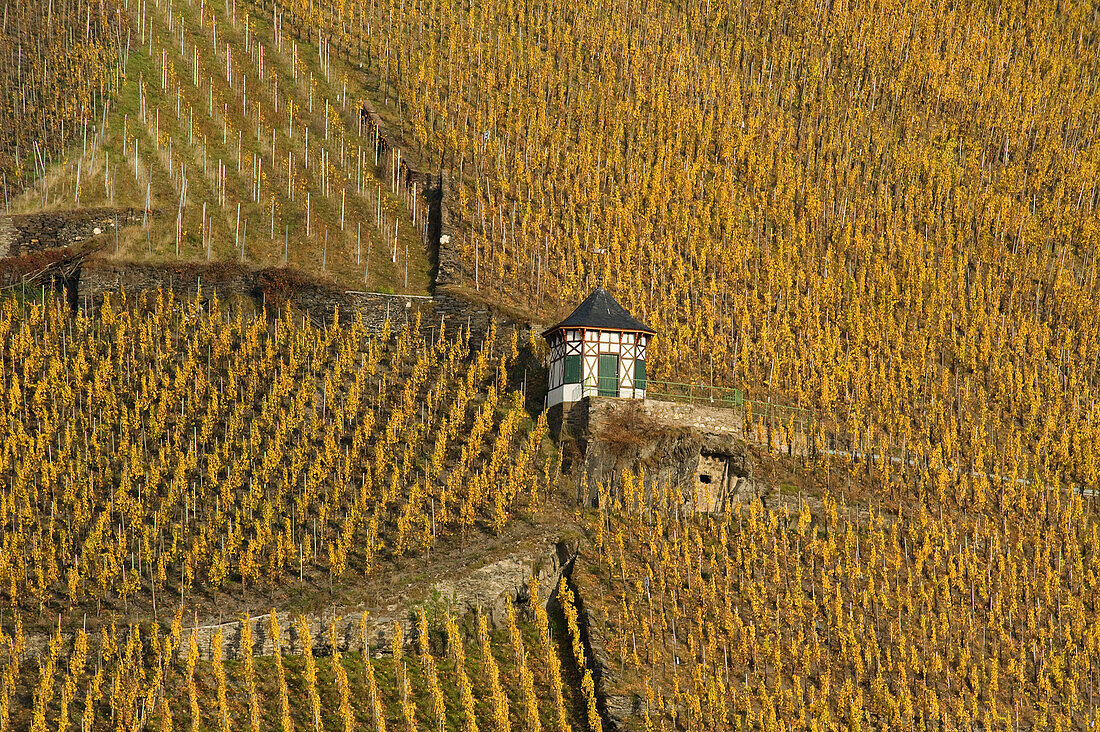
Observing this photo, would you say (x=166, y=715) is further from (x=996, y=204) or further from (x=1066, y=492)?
(x=996, y=204)

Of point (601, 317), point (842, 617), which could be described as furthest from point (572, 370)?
point (842, 617)

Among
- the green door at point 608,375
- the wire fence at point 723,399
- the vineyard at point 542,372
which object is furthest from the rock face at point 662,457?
the wire fence at point 723,399

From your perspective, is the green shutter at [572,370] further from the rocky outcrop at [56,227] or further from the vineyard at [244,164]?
the rocky outcrop at [56,227]

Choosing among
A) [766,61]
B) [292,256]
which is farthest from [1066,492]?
[766,61]

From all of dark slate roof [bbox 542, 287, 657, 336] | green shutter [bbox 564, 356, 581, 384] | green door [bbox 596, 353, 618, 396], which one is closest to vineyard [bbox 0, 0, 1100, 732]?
green shutter [bbox 564, 356, 581, 384]

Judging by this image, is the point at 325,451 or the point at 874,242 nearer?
the point at 325,451

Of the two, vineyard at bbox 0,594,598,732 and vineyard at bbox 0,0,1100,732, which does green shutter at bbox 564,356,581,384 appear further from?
vineyard at bbox 0,594,598,732
